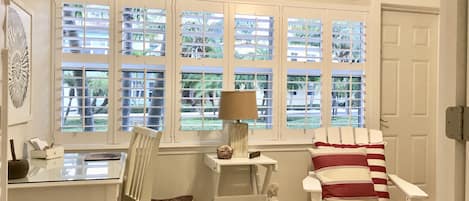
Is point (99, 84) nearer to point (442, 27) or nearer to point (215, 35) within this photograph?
point (215, 35)

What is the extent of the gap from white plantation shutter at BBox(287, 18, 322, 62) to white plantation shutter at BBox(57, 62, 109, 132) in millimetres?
Answer: 1614

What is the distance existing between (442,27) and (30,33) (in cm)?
A: 239

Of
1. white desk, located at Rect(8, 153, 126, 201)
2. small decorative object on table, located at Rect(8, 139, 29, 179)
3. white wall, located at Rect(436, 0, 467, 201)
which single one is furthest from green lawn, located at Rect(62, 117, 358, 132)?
white wall, located at Rect(436, 0, 467, 201)

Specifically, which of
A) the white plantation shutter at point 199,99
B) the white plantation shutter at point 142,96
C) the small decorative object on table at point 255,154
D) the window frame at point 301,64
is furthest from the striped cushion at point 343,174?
the white plantation shutter at point 142,96

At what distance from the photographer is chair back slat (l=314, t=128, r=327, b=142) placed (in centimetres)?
346

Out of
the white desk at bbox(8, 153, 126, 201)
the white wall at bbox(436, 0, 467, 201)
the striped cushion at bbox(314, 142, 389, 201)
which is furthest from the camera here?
the striped cushion at bbox(314, 142, 389, 201)

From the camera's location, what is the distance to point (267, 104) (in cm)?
365

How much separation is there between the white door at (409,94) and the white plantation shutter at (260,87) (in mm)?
1207

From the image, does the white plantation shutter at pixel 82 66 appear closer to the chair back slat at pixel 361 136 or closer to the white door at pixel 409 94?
the chair back slat at pixel 361 136

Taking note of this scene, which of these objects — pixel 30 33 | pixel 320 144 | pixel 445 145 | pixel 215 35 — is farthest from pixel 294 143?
pixel 445 145

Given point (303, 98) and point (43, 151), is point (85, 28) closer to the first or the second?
point (43, 151)

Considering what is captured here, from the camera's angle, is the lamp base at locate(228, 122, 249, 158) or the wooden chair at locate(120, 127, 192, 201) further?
the lamp base at locate(228, 122, 249, 158)

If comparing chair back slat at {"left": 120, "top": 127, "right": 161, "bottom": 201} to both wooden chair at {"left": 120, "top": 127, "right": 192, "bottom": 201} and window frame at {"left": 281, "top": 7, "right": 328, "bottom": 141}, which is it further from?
window frame at {"left": 281, "top": 7, "right": 328, "bottom": 141}

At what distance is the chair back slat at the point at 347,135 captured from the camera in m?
3.50
